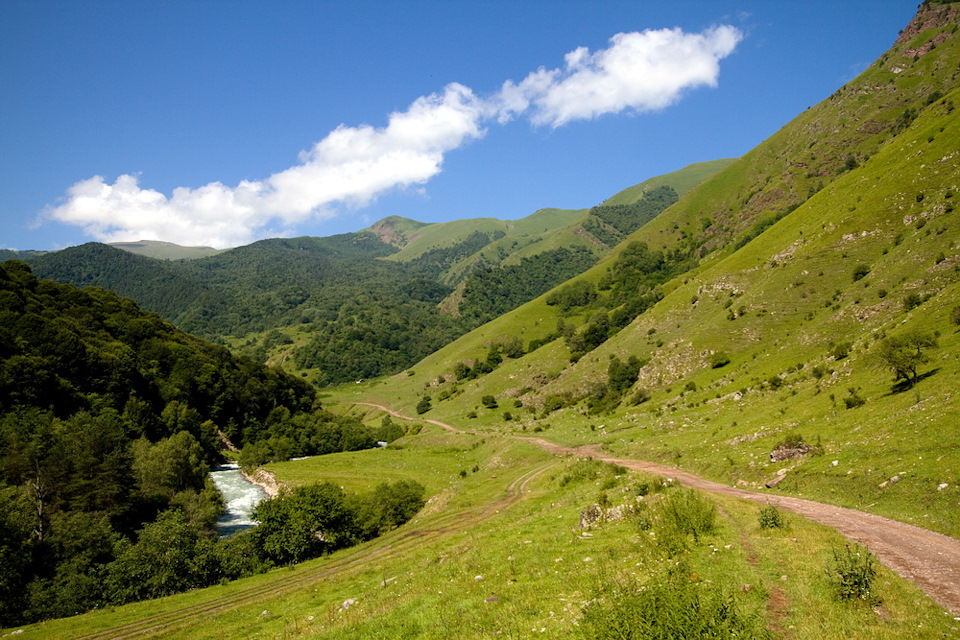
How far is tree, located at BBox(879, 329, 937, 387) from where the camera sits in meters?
31.0

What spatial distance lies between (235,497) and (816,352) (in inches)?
3202

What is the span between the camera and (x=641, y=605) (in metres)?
9.30

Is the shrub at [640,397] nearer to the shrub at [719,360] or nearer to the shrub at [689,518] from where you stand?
the shrub at [719,360]

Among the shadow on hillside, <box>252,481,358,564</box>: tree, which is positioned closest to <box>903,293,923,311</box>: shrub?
the shadow on hillside

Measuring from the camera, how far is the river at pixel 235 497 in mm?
53869

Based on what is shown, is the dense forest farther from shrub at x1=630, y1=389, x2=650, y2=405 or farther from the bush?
shrub at x1=630, y1=389, x2=650, y2=405

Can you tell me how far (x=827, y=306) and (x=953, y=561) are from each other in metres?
61.5

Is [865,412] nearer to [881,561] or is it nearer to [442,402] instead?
[881,561]

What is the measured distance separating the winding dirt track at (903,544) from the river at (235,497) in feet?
151

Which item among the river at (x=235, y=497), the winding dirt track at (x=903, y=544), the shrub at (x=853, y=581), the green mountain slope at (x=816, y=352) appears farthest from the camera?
the river at (x=235, y=497)

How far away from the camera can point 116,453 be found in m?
49.0

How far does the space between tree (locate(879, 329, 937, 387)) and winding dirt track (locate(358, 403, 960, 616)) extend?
1526 cm

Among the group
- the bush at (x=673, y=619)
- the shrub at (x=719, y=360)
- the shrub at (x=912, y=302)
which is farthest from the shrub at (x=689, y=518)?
the shrub at (x=719, y=360)

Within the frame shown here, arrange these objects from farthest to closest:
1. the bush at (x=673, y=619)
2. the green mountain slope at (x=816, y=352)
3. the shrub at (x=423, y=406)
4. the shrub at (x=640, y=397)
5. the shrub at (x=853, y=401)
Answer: the shrub at (x=423, y=406) < the shrub at (x=640, y=397) < the shrub at (x=853, y=401) < the green mountain slope at (x=816, y=352) < the bush at (x=673, y=619)
